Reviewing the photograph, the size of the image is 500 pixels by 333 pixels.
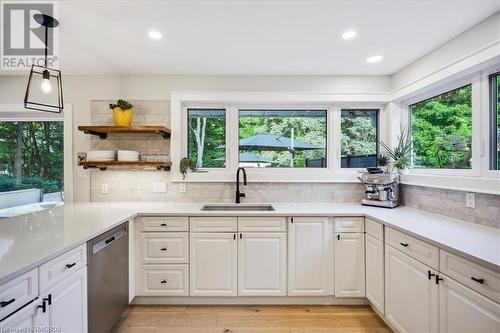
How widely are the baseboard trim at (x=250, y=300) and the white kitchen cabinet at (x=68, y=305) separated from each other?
85 centimetres

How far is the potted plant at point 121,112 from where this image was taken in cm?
267

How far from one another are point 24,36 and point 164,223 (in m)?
1.83

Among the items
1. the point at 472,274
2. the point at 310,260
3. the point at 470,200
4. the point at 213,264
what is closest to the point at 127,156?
the point at 213,264

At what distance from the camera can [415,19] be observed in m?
1.79

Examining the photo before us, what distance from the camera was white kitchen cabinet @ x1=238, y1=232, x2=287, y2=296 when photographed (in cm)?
236

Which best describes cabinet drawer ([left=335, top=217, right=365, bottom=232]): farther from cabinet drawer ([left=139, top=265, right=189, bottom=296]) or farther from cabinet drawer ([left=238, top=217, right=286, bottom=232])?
cabinet drawer ([left=139, top=265, right=189, bottom=296])

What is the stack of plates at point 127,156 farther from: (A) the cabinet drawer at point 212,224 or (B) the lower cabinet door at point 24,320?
(B) the lower cabinet door at point 24,320

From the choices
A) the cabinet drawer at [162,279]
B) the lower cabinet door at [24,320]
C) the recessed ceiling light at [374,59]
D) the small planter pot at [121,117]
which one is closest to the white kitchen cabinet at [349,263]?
the cabinet drawer at [162,279]

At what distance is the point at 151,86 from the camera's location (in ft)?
9.48

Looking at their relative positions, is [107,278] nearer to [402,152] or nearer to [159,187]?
[159,187]

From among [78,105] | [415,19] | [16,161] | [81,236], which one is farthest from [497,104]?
[16,161]

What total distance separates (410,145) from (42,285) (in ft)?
10.6

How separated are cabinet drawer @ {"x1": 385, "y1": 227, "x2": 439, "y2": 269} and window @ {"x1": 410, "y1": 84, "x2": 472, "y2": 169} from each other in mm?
867

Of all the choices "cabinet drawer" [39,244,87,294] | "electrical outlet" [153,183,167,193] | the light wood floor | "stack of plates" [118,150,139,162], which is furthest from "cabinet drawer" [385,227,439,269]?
"stack of plates" [118,150,139,162]
